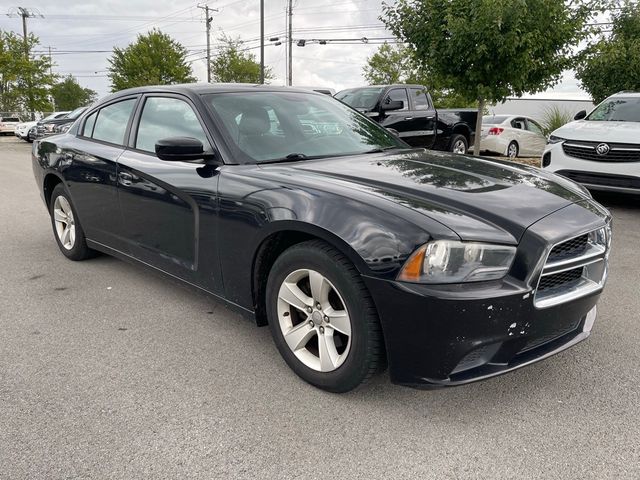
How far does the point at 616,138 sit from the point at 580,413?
17.9 ft

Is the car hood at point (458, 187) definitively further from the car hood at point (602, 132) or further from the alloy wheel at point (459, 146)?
the alloy wheel at point (459, 146)

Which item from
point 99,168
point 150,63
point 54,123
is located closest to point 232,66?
point 150,63

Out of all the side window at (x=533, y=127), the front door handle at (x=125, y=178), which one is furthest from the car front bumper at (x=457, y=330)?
the side window at (x=533, y=127)

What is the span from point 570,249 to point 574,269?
97mm

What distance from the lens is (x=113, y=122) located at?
4320 millimetres

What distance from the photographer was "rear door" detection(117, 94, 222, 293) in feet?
10.5

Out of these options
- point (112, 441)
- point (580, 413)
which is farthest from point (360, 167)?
point (112, 441)

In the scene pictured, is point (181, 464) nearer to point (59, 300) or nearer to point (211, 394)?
point (211, 394)

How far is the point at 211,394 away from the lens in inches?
106

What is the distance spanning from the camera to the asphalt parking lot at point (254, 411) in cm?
216

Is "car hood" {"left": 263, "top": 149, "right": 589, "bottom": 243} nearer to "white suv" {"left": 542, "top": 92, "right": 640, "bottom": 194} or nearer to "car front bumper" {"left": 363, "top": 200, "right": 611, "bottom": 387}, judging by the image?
"car front bumper" {"left": 363, "top": 200, "right": 611, "bottom": 387}

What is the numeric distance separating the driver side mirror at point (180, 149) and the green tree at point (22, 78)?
40617 millimetres

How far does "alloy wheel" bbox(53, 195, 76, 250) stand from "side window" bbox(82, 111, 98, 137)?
64 cm

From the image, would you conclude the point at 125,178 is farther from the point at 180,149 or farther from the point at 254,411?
the point at 254,411
